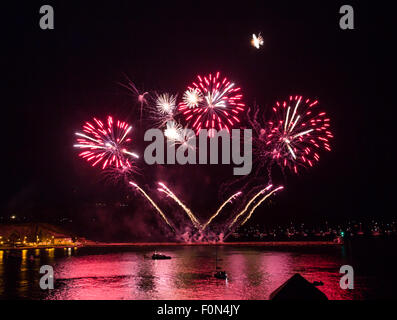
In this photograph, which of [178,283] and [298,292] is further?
[178,283]

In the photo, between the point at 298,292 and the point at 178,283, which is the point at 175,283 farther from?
the point at 298,292

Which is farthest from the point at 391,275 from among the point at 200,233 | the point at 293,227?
the point at 293,227

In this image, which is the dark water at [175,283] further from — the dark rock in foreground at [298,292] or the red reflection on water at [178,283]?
the dark rock in foreground at [298,292]

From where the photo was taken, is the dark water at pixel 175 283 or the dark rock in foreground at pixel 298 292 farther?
the dark water at pixel 175 283

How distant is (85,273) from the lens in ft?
143

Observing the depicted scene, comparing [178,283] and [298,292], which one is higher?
[298,292]

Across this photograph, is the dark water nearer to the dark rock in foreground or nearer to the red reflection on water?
the red reflection on water

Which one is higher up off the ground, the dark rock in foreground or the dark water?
the dark rock in foreground

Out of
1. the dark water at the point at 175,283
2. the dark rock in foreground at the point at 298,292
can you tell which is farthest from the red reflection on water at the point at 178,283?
the dark rock in foreground at the point at 298,292

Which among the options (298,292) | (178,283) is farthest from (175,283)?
(298,292)

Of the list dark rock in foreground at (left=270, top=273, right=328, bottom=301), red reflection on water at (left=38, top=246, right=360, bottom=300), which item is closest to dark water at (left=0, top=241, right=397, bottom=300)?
red reflection on water at (left=38, top=246, right=360, bottom=300)
